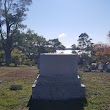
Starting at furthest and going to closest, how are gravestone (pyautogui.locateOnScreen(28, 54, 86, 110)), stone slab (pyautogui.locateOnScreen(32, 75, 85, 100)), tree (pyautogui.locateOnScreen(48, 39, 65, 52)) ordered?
tree (pyautogui.locateOnScreen(48, 39, 65, 52)) → stone slab (pyautogui.locateOnScreen(32, 75, 85, 100)) → gravestone (pyautogui.locateOnScreen(28, 54, 86, 110))

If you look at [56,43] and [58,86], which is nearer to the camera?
[58,86]

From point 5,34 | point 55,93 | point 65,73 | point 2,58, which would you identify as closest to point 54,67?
point 65,73

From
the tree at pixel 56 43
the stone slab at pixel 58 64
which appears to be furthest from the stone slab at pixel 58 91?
the tree at pixel 56 43

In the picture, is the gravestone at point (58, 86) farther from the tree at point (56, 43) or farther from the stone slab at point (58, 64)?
the tree at point (56, 43)

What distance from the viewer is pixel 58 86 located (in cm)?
928

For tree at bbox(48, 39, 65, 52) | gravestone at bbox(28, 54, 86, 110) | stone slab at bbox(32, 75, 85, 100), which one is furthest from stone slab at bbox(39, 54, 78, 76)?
tree at bbox(48, 39, 65, 52)

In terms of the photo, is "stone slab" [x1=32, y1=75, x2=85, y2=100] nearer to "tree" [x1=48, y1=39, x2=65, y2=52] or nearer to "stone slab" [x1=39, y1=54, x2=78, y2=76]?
"stone slab" [x1=39, y1=54, x2=78, y2=76]

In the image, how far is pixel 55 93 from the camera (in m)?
9.15

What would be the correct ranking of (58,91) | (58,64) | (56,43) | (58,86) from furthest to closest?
(56,43), (58,64), (58,86), (58,91)

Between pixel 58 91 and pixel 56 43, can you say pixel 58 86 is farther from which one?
pixel 56 43

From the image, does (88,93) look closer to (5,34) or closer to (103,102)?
(103,102)

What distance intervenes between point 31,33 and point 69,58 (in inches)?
1476

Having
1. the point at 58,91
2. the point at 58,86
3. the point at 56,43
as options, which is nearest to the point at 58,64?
the point at 58,86

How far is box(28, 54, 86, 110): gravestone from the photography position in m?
8.39
